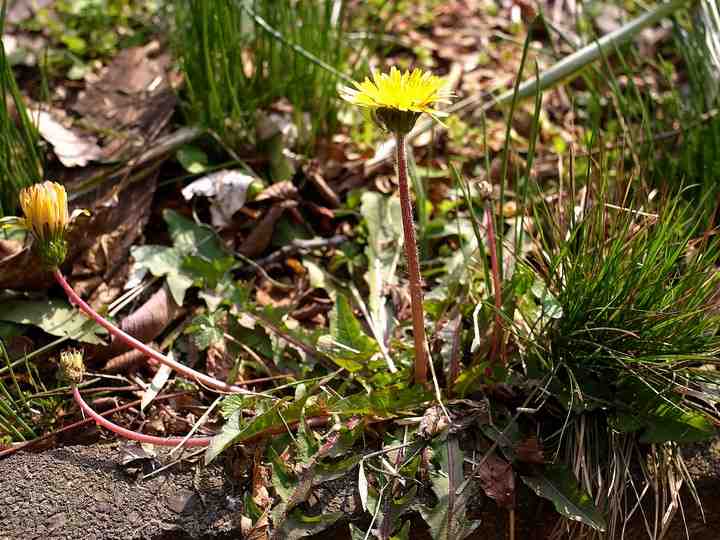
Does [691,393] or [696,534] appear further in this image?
[696,534]

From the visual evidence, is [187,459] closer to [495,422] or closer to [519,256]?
[495,422]

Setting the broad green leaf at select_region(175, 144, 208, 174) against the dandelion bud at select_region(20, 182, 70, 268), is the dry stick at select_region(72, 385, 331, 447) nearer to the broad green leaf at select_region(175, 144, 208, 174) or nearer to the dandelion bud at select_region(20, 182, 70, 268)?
the dandelion bud at select_region(20, 182, 70, 268)

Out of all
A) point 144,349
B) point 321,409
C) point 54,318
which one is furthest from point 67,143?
point 321,409

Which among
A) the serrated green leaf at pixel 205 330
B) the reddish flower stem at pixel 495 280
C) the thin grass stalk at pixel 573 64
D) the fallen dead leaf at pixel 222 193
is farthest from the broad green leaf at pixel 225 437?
the thin grass stalk at pixel 573 64

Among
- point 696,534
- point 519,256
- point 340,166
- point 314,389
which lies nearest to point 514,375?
point 519,256

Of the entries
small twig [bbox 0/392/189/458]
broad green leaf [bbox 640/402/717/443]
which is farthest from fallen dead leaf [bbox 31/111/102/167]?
broad green leaf [bbox 640/402/717/443]

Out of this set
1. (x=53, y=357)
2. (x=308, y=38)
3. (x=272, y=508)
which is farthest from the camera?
(x=308, y=38)

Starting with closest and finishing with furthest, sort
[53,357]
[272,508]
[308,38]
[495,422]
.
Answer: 1. [272,508]
2. [495,422]
3. [53,357]
4. [308,38]
